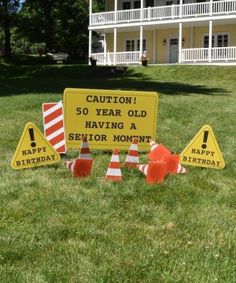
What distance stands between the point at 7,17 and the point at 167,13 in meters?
14.0

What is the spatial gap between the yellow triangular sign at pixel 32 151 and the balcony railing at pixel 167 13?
27436 millimetres

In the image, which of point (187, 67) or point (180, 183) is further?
point (187, 67)

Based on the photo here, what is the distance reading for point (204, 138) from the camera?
789 cm

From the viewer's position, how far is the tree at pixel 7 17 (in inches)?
1718

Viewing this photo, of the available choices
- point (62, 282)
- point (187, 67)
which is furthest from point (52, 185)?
point (187, 67)

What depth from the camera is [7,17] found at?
4400 centimetres

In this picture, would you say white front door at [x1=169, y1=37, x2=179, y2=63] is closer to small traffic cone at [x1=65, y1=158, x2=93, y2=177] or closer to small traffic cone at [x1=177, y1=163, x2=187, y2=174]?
small traffic cone at [x1=177, y1=163, x2=187, y2=174]

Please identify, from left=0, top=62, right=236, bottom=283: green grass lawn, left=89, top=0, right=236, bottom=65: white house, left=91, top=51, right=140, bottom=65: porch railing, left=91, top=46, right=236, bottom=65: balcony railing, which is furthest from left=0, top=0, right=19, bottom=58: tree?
left=0, top=62, right=236, bottom=283: green grass lawn

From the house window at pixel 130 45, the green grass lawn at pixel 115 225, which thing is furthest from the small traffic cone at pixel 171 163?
the house window at pixel 130 45

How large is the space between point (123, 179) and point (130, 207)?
115 cm

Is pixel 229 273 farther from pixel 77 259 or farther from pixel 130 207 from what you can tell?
pixel 130 207

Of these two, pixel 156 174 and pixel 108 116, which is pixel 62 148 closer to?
pixel 108 116

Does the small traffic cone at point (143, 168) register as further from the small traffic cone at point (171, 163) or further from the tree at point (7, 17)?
the tree at point (7, 17)

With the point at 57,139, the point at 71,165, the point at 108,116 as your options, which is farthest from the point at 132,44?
the point at 71,165
